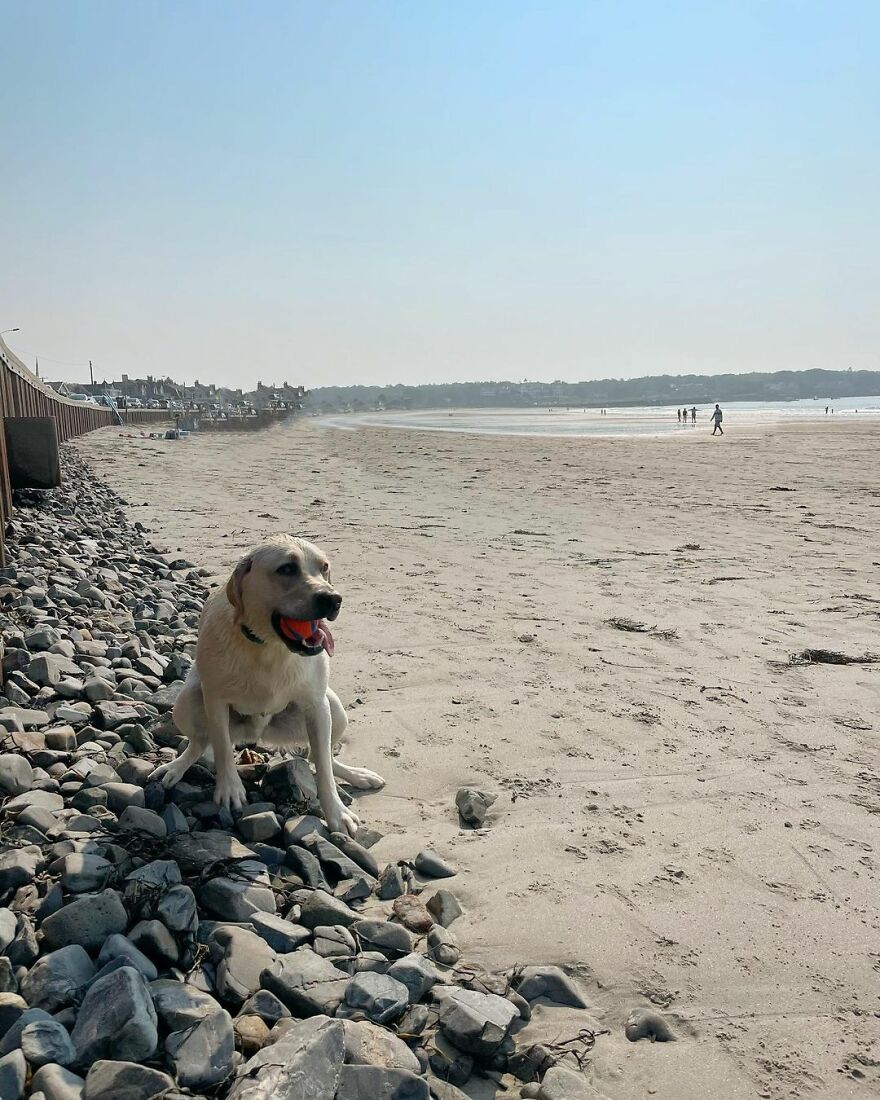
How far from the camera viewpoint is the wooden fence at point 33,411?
8820mm

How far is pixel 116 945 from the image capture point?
8.84 ft

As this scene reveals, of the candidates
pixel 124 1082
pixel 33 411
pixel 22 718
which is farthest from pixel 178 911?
pixel 33 411

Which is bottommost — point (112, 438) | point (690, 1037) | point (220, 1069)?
point (690, 1037)

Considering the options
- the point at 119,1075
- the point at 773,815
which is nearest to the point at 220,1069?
the point at 119,1075

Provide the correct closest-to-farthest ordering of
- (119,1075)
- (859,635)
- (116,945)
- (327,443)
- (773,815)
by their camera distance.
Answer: (119,1075), (116,945), (773,815), (859,635), (327,443)

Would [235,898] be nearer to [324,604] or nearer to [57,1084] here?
[57,1084]

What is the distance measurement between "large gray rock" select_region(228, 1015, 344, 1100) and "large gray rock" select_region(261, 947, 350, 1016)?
10.7 inches

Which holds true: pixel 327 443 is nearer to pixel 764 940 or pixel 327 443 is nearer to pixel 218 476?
pixel 218 476

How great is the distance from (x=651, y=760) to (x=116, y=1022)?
3347 mm

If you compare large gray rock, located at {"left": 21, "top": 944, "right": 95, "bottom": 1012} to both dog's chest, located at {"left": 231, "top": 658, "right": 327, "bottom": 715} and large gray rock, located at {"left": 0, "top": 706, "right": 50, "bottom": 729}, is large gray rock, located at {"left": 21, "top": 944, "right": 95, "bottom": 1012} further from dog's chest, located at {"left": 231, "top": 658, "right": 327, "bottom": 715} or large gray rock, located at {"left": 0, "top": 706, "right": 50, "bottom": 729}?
large gray rock, located at {"left": 0, "top": 706, "right": 50, "bottom": 729}

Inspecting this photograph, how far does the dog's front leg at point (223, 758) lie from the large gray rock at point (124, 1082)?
5.75 ft

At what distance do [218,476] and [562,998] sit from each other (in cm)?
2079

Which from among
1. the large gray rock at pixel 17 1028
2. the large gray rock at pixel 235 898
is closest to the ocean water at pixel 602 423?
the large gray rock at pixel 235 898

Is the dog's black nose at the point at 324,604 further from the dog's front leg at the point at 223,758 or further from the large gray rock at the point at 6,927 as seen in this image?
the large gray rock at the point at 6,927
